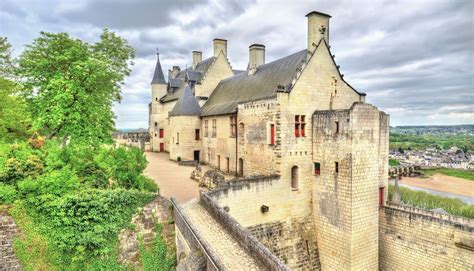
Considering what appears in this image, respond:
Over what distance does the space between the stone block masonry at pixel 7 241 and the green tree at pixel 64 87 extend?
395cm

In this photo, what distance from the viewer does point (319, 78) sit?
641 inches

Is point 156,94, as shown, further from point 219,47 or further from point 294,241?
point 294,241

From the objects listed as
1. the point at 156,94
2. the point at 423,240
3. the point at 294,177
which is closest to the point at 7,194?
the point at 294,177

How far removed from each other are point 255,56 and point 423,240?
637 inches

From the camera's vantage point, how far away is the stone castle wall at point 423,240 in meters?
12.4

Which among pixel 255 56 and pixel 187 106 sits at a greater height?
pixel 255 56

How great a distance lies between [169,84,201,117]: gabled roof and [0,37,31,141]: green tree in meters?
11.6

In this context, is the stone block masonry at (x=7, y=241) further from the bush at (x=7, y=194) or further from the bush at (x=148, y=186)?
the bush at (x=148, y=186)

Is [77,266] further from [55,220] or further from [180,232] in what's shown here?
[180,232]

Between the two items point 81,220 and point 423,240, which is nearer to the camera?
point 81,220

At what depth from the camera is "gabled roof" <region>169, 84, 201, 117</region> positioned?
24609 millimetres

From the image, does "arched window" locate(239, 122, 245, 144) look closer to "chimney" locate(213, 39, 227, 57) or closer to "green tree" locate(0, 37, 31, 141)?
"green tree" locate(0, 37, 31, 141)

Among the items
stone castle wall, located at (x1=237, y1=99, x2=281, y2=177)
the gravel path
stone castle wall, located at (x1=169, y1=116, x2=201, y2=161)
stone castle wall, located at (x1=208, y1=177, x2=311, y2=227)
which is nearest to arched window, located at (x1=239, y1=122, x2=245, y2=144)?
stone castle wall, located at (x1=237, y1=99, x2=281, y2=177)

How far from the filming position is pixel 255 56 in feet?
71.8
